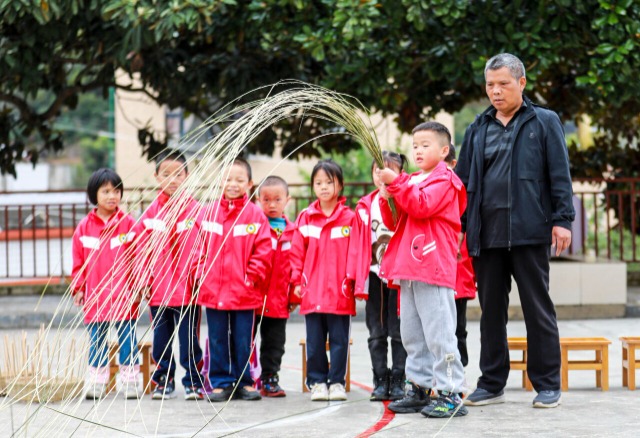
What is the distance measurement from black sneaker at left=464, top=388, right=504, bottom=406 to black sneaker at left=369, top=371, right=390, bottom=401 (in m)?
0.56

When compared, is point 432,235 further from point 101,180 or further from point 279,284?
point 101,180

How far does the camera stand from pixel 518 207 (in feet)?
19.7

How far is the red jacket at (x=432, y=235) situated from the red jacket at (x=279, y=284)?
1.24 metres

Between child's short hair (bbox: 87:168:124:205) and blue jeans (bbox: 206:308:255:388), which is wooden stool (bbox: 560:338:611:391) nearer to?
blue jeans (bbox: 206:308:255:388)

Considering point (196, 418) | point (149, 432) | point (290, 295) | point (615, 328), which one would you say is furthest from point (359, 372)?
point (615, 328)

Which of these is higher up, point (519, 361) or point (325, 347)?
point (325, 347)

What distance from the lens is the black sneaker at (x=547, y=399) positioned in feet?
20.1

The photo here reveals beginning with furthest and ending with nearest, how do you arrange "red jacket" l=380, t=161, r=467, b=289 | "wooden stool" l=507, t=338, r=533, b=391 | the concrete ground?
"wooden stool" l=507, t=338, r=533, b=391
"red jacket" l=380, t=161, r=467, b=289
the concrete ground

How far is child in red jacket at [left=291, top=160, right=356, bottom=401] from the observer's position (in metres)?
6.69

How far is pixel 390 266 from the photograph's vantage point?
601 cm

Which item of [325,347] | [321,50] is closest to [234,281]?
[325,347]

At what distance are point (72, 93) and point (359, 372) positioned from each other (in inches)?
235

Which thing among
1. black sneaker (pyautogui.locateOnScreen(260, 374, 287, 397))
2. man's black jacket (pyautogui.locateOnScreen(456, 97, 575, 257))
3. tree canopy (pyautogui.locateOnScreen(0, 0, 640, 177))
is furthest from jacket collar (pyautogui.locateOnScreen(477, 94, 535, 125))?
tree canopy (pyautogui.locateOnScreen(0, 0, 640, 177))

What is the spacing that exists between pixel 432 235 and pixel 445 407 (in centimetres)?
95
